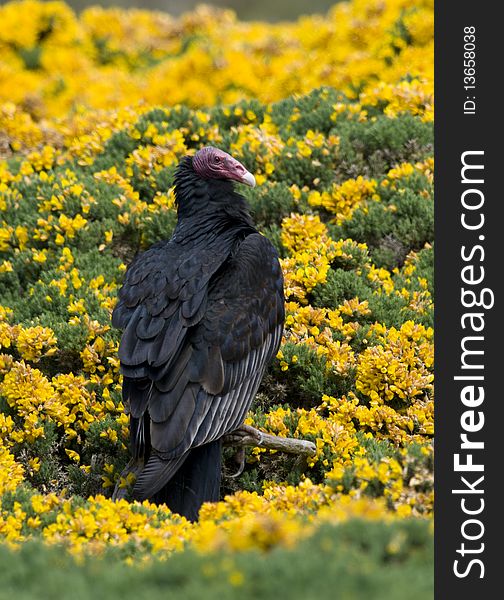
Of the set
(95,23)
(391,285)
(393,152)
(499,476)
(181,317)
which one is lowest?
(499,476)

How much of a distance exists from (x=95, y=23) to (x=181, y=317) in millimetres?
12327

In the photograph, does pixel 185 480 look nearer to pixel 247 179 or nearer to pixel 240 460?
pixel 240 460

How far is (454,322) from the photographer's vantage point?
611 centimetres

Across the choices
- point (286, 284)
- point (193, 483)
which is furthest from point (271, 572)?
point (286, 284)

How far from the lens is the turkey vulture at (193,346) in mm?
5609

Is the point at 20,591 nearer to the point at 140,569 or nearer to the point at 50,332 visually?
the point at 140,569

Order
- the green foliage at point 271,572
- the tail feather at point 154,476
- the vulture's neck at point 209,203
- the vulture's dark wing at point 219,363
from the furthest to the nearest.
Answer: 1. the vulture's neck at point 209,203
2. the vulture's dark wing at point 219,363
3. the tail feather at point 154,476
4. the green foliage at point 271,572

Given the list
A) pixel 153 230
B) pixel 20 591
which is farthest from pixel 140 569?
pixel 153 230

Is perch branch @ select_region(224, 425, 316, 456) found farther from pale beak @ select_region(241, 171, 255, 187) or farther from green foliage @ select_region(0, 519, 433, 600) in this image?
green foliage @ select_region(0, 519, 433, 600)

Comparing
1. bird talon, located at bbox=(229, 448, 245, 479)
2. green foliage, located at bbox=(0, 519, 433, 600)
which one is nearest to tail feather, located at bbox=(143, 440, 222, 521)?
bird talon, located at bbox=(229, 448, 245, 479)

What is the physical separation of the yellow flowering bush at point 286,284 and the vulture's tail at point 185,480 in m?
0.28

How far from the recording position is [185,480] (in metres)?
5.73

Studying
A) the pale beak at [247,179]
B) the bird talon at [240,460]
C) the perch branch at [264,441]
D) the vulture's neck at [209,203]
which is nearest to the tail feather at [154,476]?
the perch branch at [264,441]

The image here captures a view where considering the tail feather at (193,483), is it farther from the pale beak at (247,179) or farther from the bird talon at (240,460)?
the pale beak at (247,179)
